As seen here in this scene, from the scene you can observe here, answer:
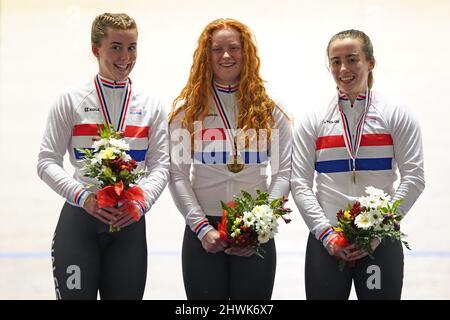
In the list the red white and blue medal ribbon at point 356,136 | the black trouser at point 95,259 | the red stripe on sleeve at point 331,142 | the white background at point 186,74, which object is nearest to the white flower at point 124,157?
the black trouser at point 95,259

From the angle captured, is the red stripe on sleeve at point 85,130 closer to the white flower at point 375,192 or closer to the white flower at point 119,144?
the white flower at point 119,144

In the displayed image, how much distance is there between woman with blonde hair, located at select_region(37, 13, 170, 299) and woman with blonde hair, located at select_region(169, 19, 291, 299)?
0.12 meters

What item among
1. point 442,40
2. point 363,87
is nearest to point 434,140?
point 442,40

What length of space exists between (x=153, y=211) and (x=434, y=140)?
2.55 meters

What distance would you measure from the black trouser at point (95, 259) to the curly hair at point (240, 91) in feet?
2.04

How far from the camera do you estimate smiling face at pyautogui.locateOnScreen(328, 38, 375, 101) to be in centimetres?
366

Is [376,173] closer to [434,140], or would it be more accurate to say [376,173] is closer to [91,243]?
[91,243]

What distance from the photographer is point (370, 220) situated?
339 cm

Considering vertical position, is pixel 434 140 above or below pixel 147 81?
below

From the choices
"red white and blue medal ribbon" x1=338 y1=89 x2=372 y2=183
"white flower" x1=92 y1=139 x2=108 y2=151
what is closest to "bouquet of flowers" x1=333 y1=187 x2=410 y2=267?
"red white and blue medal ribbon" x1=338 y1=89 x2=372 y2=183

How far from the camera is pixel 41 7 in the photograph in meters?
8.48

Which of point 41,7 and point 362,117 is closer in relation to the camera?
point 362,117
